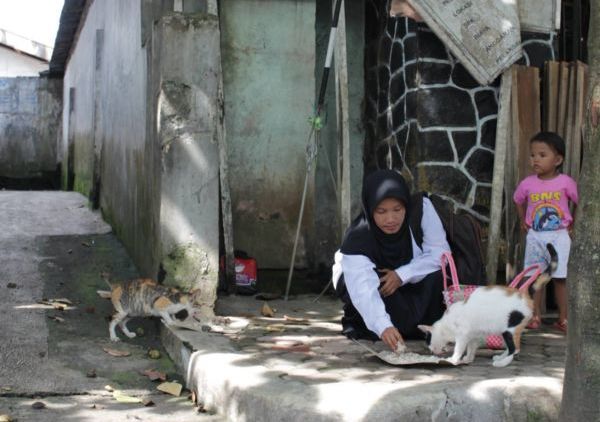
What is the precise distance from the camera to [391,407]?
3408mm

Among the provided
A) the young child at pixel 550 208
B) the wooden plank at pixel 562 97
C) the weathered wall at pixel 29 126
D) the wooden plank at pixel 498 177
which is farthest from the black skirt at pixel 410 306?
the weathered wall at pixel 29 126

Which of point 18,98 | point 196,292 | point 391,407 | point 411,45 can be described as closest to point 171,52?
point 196,292

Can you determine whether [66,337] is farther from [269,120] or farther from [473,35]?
[473,35]

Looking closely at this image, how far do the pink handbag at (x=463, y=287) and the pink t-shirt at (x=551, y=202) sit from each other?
39.6 inches

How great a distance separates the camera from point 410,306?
15.7 feet

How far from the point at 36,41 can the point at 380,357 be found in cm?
1859

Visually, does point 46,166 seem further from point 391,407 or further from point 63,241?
point 391,407

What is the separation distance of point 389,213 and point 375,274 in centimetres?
36

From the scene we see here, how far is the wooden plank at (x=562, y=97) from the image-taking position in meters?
6.11

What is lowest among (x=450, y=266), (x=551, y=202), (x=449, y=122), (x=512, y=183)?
(x=450, y=266)

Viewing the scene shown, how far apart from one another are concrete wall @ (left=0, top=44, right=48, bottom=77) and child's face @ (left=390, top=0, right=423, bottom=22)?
16.5 metres

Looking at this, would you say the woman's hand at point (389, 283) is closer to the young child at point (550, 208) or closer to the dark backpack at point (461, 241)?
the dark backpack at point (461, 241)

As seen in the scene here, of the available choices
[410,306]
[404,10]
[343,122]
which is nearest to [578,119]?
[404,10]

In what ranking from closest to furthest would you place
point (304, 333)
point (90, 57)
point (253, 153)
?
point (304, 333)
point (253, 153)
point (90, 57)
